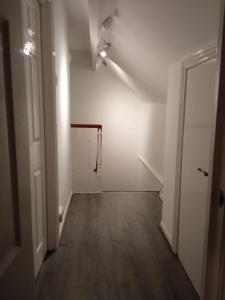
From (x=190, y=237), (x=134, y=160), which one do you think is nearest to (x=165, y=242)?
(x=190, y=237)

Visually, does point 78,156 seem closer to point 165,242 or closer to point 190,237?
point 165,242

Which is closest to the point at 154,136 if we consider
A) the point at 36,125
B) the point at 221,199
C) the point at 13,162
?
the point at 36,125

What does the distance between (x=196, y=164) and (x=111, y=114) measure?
3.86 m

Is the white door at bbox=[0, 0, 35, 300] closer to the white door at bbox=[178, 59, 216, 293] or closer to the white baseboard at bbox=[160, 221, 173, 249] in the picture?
the white door at bbox=[178, 59, 216, 293]

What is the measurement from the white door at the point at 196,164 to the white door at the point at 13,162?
1181 millimetres

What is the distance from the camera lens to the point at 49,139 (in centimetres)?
209

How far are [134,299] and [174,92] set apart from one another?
70.8 inches

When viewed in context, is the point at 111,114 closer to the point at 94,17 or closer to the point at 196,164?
the point at 94,17

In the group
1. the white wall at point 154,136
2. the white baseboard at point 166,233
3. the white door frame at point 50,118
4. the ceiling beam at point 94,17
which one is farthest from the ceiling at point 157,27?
the white baseboard at point 166,233

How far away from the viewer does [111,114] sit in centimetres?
551

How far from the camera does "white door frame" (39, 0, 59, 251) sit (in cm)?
194

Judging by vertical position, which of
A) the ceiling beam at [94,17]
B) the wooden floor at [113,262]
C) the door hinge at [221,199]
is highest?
the ceiling beam at [94,17]

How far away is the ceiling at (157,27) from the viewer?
4.92 ft

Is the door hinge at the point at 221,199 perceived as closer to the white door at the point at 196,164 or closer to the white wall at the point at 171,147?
the white door at the point at 196,164
